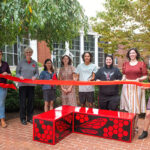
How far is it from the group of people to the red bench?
1.07 feet

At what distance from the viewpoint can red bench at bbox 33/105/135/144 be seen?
13.9ft

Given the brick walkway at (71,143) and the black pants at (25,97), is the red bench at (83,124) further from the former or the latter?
the black pants at (25,97)

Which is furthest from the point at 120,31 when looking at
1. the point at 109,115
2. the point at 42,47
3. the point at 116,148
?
the point at 42,47

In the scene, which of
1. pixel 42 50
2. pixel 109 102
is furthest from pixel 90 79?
pixel 42 50

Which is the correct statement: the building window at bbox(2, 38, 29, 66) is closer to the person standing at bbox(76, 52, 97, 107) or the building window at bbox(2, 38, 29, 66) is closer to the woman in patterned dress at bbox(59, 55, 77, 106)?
the woman in patterned dress at bbox(59, 55, 77, 106)

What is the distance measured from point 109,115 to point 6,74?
9.26 feet

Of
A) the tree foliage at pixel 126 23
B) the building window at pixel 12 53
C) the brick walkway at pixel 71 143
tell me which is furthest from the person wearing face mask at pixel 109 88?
the building window at pixel 12 53

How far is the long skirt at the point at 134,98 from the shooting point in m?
4.62

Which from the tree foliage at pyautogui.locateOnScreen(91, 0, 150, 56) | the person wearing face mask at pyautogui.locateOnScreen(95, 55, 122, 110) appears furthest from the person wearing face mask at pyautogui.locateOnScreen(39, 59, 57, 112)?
the tree foliage at pyautogui.locateOnScreen(91, 0, 150, 56)

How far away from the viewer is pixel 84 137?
4605mm

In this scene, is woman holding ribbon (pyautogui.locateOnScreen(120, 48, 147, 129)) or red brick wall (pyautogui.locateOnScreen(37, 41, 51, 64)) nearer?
woman holding ribbon (pyautogui.locateOnScreen(120, 48, 147, 129))

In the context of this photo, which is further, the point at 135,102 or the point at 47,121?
the point at 135,102

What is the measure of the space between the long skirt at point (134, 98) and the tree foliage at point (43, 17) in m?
2.16

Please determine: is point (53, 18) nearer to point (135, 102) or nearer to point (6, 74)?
point (6, 74)
